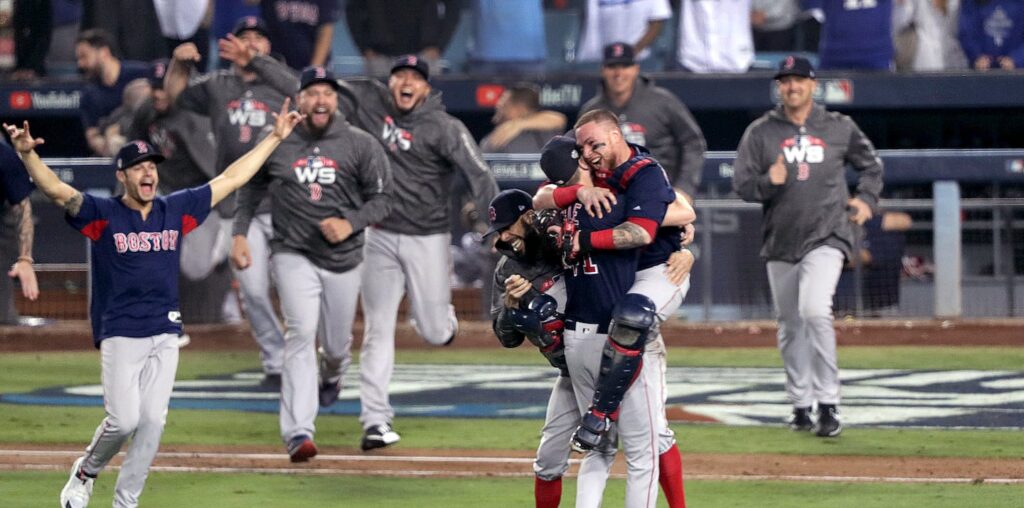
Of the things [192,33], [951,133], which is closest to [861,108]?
[951,133]

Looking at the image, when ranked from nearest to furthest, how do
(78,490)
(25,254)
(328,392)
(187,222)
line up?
(78,490) < (187,222) < (25,254) < (328,392)

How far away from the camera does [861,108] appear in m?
16.7

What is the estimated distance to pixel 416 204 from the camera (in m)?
9.57

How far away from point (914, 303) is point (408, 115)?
7.26 metres

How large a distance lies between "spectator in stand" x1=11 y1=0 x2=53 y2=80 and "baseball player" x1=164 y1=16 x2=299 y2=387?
573 centimetres


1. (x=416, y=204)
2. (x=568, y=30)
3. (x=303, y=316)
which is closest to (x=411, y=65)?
(x=416, y=204)

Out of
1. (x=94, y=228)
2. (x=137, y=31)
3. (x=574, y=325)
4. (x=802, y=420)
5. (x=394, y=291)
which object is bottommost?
(x=802, y=420)

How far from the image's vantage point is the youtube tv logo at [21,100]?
1673 centimetres

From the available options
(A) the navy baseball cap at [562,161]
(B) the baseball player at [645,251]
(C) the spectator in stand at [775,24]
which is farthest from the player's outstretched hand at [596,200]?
(C) the spectator in stand at [775,24]

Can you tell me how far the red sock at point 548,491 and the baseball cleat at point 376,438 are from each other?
259 centimetres

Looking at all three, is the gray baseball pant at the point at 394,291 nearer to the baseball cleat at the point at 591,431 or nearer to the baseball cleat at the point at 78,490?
the baseball cleat at the point at 78,490

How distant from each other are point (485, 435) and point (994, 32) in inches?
351

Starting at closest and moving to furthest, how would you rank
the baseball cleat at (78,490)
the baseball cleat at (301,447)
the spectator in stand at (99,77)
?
the baseball cleat at (78,490), the baseball cleat at (301,447), the spectator in stand at (99,77)

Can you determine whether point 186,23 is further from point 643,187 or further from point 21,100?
point 643,187
